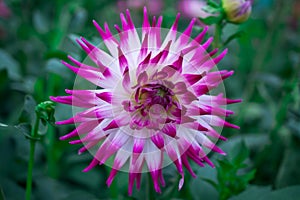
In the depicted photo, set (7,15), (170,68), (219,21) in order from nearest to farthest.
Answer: (170,68)
(219,21)
(7,15)

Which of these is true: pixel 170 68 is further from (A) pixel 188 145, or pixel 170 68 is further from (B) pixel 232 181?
(B) pixel 232 181

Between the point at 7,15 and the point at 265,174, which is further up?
the point at 7,15

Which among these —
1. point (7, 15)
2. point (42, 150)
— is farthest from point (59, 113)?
point (7, 15)

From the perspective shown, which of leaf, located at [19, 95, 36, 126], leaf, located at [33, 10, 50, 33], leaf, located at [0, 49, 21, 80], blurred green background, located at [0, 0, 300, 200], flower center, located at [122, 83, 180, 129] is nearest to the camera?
flower center, located at [122, 83, 180, 129]

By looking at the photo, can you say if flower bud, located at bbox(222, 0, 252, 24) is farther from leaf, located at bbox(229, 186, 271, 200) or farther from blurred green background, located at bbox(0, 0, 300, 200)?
leaf, located at bbox(229, 186, 271, 200)

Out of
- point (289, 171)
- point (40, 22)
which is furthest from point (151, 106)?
point (40, 22)

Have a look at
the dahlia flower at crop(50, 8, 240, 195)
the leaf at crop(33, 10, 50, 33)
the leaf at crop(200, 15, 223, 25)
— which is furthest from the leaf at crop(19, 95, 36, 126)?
the leaf at crop(33, 10, 50, 33)
